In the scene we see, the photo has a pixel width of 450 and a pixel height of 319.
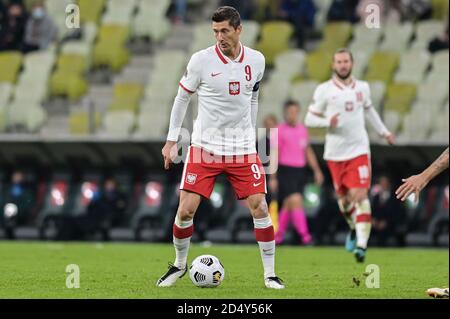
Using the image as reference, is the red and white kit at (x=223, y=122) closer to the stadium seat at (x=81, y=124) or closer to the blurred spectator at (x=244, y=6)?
the stadium seat at (x=81, y=124)

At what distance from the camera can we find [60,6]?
29.0 m

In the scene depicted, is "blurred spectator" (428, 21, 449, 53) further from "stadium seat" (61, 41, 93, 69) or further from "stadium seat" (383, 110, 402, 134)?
"stadium seat" (61, 41, 93, 69)

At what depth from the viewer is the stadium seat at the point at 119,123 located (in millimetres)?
24484

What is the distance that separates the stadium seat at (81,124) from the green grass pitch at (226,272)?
3480 mm

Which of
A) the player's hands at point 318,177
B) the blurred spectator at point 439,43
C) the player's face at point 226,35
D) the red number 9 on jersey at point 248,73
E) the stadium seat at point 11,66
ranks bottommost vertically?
the player's hands at point 318,177

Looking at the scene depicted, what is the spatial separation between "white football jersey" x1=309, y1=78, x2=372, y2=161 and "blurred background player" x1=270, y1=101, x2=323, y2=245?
403 cm

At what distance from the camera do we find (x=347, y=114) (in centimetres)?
1712

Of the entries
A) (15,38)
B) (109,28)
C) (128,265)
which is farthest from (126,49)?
(128,265)

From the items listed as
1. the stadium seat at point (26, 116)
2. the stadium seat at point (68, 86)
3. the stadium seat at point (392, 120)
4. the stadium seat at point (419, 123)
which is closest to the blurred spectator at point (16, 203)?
the stadium seat at point (26, 116)

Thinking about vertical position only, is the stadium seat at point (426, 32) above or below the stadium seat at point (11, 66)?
above

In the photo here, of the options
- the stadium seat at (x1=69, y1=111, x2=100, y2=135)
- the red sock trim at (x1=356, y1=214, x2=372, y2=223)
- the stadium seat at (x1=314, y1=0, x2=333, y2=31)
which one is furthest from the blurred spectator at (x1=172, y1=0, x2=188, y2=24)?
the red sock trim at (x1=356, y1=214, x2=372, y2=223)

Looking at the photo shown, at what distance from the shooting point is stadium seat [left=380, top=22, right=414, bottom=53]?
25.2m

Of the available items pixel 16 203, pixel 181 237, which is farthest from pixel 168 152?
pixel 16 203

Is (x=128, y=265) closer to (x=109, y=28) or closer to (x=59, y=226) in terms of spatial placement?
(x=59, y=226)
